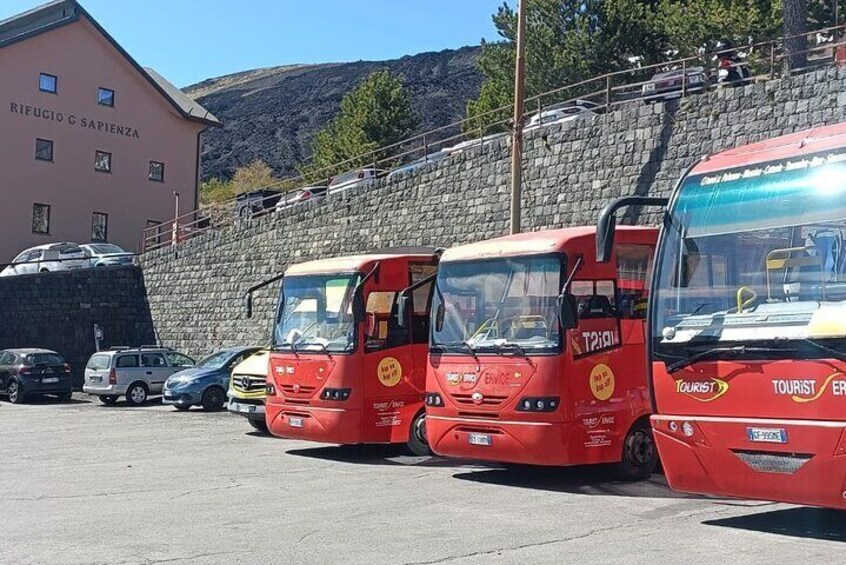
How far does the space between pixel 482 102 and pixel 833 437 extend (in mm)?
41322

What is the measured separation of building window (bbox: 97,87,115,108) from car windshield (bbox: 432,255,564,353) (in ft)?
128

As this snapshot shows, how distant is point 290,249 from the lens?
103 feet

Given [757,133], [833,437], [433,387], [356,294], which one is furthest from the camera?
[757,133]

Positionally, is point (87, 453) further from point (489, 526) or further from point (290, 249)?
point (290, 249)

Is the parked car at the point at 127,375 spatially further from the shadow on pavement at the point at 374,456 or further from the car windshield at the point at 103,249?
the car windshield at the point at 103,249

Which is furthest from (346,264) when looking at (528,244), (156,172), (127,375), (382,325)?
(156,172)

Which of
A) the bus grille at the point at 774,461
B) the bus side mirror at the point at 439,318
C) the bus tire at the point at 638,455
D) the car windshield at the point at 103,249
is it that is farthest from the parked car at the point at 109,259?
the bus grille at the point at 774,461

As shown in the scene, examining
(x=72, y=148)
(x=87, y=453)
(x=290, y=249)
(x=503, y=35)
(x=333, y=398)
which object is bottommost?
(x=87, y=453)

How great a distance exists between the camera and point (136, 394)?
26438 millimetres

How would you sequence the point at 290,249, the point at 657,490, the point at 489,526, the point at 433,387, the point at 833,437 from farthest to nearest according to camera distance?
the point at 290,249 → the point at 433,387 → the point at 657,490 → the point at 489,526 → the point at 833,437

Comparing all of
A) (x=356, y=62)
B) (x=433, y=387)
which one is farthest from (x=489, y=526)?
(x=356, y=62)

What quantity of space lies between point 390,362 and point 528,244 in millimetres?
3362

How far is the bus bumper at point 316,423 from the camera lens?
13.8m

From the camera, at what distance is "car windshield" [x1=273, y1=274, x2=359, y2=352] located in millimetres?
14125
